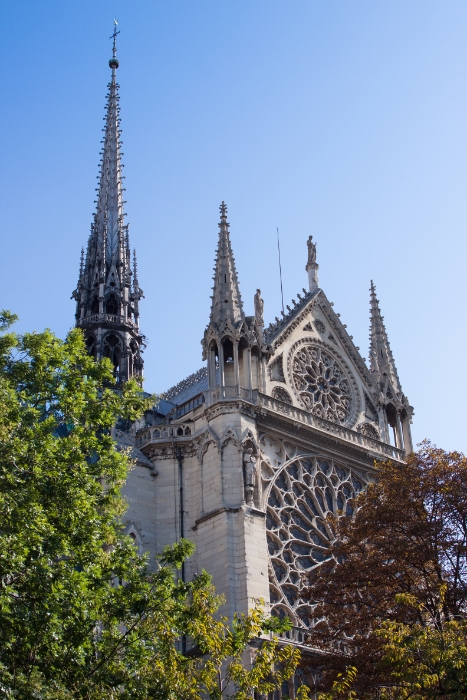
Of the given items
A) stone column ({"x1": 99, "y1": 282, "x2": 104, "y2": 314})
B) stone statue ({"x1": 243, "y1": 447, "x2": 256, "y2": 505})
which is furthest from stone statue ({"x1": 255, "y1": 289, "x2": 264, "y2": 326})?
stone column ({"x1": 99, "y1": 282, "x2": 104, "y2": 314})

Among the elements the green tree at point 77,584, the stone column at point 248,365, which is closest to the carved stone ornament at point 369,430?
the stone column at point 248,365

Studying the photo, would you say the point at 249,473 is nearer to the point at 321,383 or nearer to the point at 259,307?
the point at 259,307

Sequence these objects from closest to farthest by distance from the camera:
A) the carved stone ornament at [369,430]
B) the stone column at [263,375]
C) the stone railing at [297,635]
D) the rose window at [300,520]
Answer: the stone railing at [297,635]
the rose window at [300,520]
the stone column at [263,375]
the carved stone ornament at [369,430]

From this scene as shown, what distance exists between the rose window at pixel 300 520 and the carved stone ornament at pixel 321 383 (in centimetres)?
206

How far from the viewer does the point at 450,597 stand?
21266 millimetres

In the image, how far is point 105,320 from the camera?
36844 mm

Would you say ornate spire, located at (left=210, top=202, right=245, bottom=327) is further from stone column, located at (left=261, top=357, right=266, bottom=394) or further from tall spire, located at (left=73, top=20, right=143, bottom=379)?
tall spire, located at (left=73, top=20, right=143, bottom=379)

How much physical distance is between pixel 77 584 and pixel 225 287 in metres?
15.7

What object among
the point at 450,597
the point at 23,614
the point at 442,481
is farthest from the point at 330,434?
the point at 23,614

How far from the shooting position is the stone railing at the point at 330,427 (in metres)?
29.4

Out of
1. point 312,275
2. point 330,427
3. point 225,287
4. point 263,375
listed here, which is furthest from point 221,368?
point 312,275

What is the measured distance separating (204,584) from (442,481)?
7623mm

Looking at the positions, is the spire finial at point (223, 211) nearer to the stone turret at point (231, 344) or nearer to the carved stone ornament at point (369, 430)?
the stone turret at point (231, 344)

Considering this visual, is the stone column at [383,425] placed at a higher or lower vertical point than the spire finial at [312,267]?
lower
